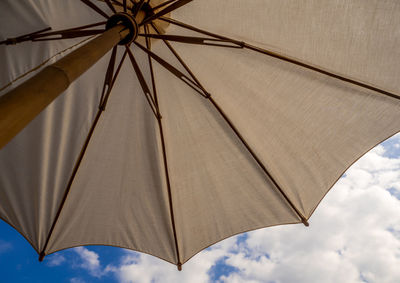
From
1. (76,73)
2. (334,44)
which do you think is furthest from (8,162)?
(334,44)

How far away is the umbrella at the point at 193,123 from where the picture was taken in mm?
A: 3078

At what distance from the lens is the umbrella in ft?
10.1

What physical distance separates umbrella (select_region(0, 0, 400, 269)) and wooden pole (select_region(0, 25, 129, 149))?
4.30 ft

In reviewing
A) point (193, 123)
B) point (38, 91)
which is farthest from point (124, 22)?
point (38, 91)

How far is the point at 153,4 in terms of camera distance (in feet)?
12.4

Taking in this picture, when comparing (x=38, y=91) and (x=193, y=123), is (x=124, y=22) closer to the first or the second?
(x=193, y=123)

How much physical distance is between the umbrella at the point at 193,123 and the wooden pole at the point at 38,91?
1312mm

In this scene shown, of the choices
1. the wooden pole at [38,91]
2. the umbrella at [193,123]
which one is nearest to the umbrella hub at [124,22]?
the umbrella at [193,123]

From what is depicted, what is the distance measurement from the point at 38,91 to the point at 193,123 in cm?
232

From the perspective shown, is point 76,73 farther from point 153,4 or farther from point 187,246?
point 187,246

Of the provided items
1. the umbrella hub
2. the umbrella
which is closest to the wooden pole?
the umbrella hub

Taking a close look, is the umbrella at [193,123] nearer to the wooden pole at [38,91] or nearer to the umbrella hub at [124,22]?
the umbrella hub at [124,22]

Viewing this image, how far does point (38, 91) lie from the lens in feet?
4.73

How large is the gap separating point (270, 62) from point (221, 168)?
4.66 feet
